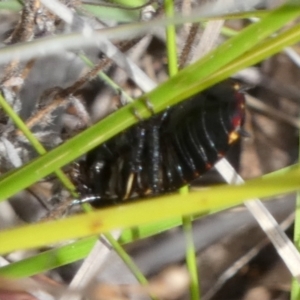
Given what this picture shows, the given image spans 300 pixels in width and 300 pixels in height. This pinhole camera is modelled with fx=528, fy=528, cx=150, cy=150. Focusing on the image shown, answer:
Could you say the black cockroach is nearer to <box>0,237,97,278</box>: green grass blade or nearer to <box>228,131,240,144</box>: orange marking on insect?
<box>228,131,240,144</box>: orange marking on insect

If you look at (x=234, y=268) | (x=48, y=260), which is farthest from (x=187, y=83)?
(x=234, y=268)

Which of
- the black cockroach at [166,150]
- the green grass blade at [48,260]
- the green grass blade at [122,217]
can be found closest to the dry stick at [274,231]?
the black cockroach at [166,150]

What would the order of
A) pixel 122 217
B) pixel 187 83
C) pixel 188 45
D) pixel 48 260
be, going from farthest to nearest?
1. pixel 188 45
2. pixel 48 260
3. pixel 187 83
4. pixel 122 217

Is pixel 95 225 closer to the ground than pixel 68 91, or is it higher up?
closer to the ground

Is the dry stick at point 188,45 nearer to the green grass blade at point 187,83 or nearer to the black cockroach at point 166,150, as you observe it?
the black cockroach at point 166,150

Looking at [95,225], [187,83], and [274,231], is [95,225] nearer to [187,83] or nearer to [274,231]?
[187,83]

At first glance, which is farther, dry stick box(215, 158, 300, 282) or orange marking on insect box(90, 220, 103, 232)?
dry stick box(215, 158, 300, 282)

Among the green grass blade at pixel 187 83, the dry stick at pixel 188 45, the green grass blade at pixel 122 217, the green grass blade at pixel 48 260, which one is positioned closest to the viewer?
the green grass blade at pixel 122 217

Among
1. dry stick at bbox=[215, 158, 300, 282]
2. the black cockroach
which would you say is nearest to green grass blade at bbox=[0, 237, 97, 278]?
the black cockroach

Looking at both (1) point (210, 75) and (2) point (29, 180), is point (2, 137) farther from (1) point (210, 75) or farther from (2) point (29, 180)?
(1) point (210, 75)
